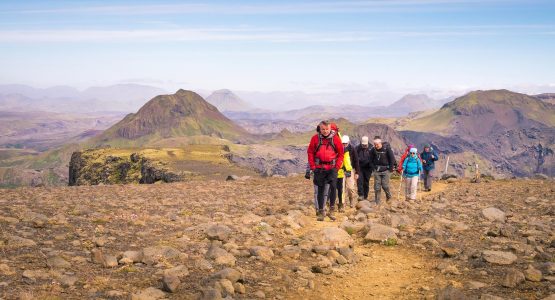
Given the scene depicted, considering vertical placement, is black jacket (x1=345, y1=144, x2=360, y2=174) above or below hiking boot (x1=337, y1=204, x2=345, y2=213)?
above

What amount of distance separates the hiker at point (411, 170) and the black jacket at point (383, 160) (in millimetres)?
1860

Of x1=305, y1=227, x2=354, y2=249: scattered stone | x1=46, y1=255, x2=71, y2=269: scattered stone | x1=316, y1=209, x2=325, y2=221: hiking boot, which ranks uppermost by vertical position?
x1=46, y1=255, x2=71, y2=269: scattered stone

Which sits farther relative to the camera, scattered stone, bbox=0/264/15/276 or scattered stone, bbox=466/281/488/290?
scattered stone, bbox=466/281/488/290

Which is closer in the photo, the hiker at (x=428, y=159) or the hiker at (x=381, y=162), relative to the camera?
the hiker at (x=381, y=162)

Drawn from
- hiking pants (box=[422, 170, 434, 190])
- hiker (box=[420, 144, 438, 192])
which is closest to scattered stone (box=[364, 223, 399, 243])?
hiker (box=[420, 144, 438, 192])

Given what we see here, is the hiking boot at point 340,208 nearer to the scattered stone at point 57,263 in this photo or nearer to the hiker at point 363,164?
the hiker at point 363,164

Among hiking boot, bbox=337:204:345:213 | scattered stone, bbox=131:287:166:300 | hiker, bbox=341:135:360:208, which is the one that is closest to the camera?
scattered stone, bbox=131:287:166:300

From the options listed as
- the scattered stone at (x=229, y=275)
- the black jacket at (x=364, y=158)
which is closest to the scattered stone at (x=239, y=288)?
the scattered stone at (x=229, y=275)

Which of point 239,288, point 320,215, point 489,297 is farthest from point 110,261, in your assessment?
point 320,215

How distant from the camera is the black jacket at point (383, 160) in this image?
1043 inches

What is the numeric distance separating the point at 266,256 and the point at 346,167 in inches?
429

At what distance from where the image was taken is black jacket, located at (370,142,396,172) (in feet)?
86.9

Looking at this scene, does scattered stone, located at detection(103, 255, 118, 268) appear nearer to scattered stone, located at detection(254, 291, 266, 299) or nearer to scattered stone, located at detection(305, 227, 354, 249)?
scattered stone, located at detection(254, 291, 266, 299)

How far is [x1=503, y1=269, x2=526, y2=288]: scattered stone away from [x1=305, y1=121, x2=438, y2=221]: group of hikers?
9.65 meters
